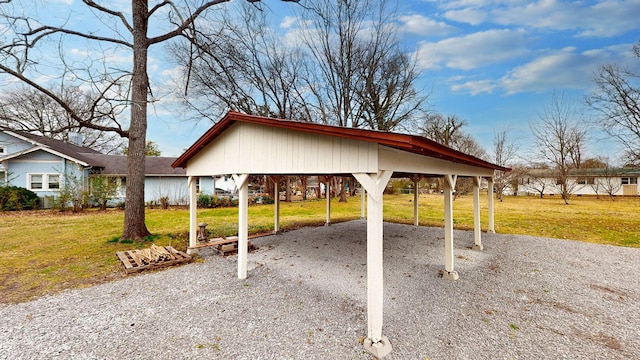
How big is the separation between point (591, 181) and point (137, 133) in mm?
39655

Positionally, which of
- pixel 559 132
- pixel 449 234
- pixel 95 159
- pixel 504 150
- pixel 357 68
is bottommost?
pixel 449 234

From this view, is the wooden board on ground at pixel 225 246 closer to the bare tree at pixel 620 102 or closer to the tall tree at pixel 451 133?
the bare tree at pixel 620 102

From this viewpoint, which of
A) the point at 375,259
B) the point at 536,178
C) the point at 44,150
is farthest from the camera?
the point at 536,178

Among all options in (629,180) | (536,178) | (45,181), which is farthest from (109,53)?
(629,180)

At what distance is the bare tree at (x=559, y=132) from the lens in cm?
2059

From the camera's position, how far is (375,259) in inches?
131

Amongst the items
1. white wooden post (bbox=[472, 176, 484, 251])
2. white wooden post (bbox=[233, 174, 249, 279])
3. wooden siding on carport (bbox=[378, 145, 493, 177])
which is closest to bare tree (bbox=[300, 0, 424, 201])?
white wooden post (bbox=[472, 176, 484, 251])

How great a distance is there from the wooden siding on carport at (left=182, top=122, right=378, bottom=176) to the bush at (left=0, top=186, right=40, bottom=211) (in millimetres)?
15254

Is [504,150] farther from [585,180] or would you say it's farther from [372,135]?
[372,135]

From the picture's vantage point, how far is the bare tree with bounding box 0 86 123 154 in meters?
10.7

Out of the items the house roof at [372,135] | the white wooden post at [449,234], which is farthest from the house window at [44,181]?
the white wooden post at [449,234]

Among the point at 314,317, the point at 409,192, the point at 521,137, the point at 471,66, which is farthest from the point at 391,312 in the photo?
the point at 409,192

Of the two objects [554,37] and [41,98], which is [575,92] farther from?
[41,98]

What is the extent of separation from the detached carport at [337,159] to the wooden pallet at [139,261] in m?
0.64
